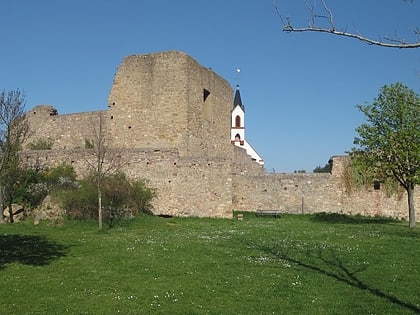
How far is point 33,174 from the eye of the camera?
23.9 m

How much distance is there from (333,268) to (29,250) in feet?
27.7

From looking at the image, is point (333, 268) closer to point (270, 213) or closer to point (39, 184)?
point (270, 213)

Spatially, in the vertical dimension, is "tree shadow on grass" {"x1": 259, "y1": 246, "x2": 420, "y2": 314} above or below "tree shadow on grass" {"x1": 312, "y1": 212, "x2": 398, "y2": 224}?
below

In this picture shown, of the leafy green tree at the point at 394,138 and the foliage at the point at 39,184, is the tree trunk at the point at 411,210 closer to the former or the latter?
the leafy green tree at the point at 394,138

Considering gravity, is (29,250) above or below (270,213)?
below

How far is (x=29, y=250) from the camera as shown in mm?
13477

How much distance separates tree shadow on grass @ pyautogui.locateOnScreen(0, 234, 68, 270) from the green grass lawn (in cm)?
3

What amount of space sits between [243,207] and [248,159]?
355 inches

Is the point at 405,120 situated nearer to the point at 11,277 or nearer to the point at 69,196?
the point at 69,196

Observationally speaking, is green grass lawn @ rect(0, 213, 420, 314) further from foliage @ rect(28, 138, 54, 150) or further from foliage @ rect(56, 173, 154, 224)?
foliage @ rect(28, 138, 54, 150)

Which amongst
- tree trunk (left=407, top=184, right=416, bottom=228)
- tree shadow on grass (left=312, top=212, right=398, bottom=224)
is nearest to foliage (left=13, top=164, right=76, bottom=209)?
tree shadow on grass (left=312, top=212, right=398, bottom=224)

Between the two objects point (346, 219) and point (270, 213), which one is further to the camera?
point (270, 213)

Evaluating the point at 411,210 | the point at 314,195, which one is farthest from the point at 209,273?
the point at 314,195

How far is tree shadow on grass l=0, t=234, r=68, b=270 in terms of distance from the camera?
11992 millimetres
